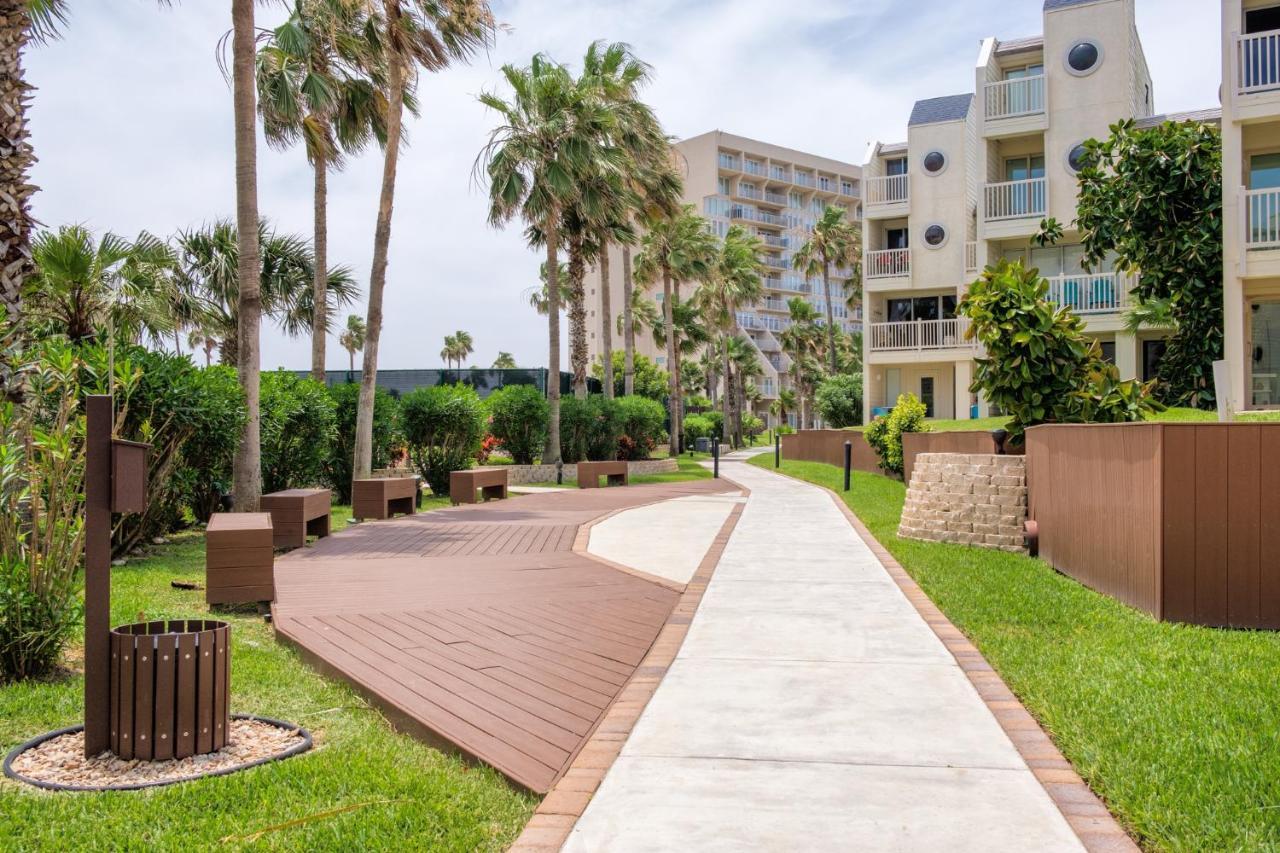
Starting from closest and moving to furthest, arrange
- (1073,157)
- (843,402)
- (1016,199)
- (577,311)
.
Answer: (1073,157) < (1016,199) < (577,311) < (843,402)

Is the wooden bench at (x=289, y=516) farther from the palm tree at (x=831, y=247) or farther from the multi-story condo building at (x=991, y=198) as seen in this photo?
the palm tree at (x=831, y=247)

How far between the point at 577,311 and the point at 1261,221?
19.3 metres

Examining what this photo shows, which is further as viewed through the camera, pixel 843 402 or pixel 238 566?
pixel 843 402

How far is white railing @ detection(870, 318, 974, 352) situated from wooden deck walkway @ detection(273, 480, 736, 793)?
68.2ft

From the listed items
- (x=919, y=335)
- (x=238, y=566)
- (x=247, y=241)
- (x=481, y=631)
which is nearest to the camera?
(x=481, y=631)

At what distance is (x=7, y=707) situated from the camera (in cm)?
507

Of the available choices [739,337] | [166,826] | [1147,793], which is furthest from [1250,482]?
[739,337]

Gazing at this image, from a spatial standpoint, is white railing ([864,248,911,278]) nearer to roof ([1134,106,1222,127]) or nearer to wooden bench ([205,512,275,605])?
roof ([1134,106,1222,127])

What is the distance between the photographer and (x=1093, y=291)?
2495 cm

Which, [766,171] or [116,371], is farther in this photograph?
[766,171]

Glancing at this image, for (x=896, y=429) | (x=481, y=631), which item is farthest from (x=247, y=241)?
(x=896, y=429)

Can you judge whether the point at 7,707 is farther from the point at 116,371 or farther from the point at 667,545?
the point at 667,545

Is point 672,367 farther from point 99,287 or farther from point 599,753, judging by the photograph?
point 599,753

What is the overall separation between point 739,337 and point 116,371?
231ft
